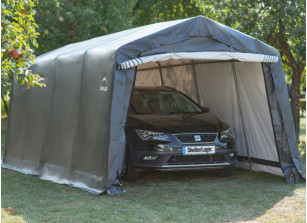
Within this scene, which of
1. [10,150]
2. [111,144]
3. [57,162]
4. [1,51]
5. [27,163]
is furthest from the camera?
[10,150]

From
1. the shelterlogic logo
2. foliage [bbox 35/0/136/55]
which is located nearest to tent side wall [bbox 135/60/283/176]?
the shelterlogic logo

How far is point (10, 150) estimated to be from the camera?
36.4 ft

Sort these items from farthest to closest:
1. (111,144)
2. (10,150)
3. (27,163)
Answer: (10,150) → (27,163) → (111,144)

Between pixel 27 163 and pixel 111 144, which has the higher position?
pixel 111 144

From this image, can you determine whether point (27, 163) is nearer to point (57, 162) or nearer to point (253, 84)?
point (57, 162)

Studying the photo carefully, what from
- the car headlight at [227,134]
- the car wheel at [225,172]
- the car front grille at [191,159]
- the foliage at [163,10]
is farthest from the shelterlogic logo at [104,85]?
the foliage at [163,10]

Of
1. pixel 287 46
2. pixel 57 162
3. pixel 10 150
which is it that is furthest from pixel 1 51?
pixel 287 46

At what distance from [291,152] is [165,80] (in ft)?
16.2

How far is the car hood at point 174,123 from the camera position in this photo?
28.4ft

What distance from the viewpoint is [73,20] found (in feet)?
53.5

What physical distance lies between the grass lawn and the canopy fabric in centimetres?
186

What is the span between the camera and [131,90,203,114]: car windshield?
9.57 metres

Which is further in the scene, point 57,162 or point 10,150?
point 10,150

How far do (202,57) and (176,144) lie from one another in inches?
56.4
